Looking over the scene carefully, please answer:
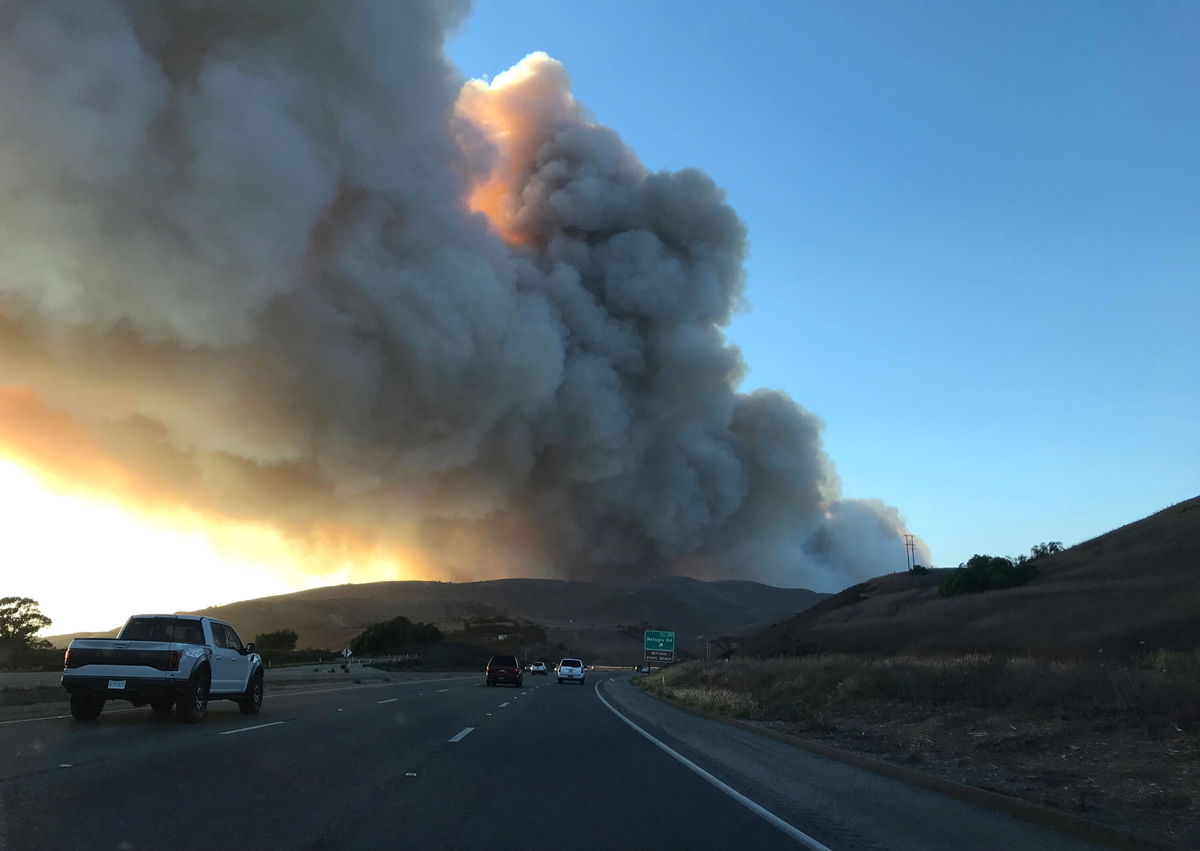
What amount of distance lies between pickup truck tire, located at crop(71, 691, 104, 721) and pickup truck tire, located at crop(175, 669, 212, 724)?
1089mm

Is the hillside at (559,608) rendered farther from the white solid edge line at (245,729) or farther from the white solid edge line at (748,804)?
the white solid edge line at (748,804)

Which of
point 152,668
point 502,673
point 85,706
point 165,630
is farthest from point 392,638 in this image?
point 152,668

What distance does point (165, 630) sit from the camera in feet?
45.9

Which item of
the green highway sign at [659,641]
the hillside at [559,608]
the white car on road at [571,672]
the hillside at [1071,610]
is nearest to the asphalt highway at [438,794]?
the hillside at [1071,610]

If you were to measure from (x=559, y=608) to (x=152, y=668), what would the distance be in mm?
104646

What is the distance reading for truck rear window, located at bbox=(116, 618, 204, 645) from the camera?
13.9 m

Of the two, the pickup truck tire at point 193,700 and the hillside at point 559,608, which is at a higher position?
the hillside at point 559,608

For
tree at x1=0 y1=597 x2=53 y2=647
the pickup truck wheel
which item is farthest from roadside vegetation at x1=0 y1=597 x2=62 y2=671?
the pickup truck wheel

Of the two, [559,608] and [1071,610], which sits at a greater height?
[559,608]

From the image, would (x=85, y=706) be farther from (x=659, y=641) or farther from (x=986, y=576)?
(x=986, y=576)

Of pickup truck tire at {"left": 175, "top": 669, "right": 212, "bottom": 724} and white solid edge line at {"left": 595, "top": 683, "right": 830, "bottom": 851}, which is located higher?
pickup truck tire at {"left": 175, "top": 669, "right": 212, "bottom": 724}

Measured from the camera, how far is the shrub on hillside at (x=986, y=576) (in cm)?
4897

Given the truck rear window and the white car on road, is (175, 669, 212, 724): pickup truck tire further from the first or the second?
the white car on road

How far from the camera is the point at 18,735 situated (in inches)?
416
